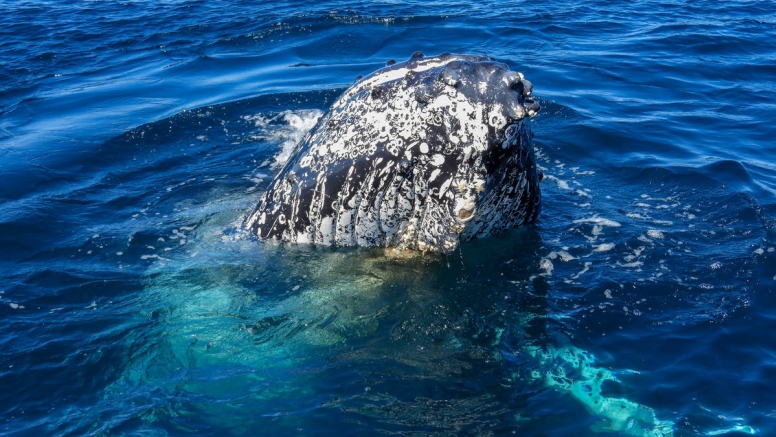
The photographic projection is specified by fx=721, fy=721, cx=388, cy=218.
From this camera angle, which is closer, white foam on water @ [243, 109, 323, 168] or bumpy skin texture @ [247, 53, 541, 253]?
bumpy skin texture @ [247, 53, 541, 253]

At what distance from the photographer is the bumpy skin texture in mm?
6582

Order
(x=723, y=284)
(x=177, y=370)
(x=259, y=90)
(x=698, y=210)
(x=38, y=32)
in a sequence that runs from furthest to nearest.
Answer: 1. (x=38, y=32)
2. (x=259, y=90)
3. (x=698, y=210)
4. (x=723, y=284)
5. (x=177, y=370)

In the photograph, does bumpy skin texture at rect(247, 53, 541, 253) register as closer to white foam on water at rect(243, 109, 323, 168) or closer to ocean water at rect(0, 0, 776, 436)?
ocean water at rect(0, 0, 776, 436)

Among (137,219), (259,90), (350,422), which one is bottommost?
(350,422)

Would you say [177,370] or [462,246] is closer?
[177,370]

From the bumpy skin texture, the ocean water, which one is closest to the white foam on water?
the ocean water

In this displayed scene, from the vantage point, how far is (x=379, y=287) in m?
7.77

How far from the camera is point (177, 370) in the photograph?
707cm

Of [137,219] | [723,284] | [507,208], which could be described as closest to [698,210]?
[723,284]

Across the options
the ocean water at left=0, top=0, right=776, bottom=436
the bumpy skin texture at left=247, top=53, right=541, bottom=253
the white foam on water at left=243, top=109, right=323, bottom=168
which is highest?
the bumpy skin texture at left=247, top=53, right=541, bottom=253

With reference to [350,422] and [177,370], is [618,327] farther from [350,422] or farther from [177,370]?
[177,370]

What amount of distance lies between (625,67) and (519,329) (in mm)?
10480

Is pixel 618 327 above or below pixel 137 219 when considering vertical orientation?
below

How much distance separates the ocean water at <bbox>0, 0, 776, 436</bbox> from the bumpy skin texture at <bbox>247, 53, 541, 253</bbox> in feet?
1.59
